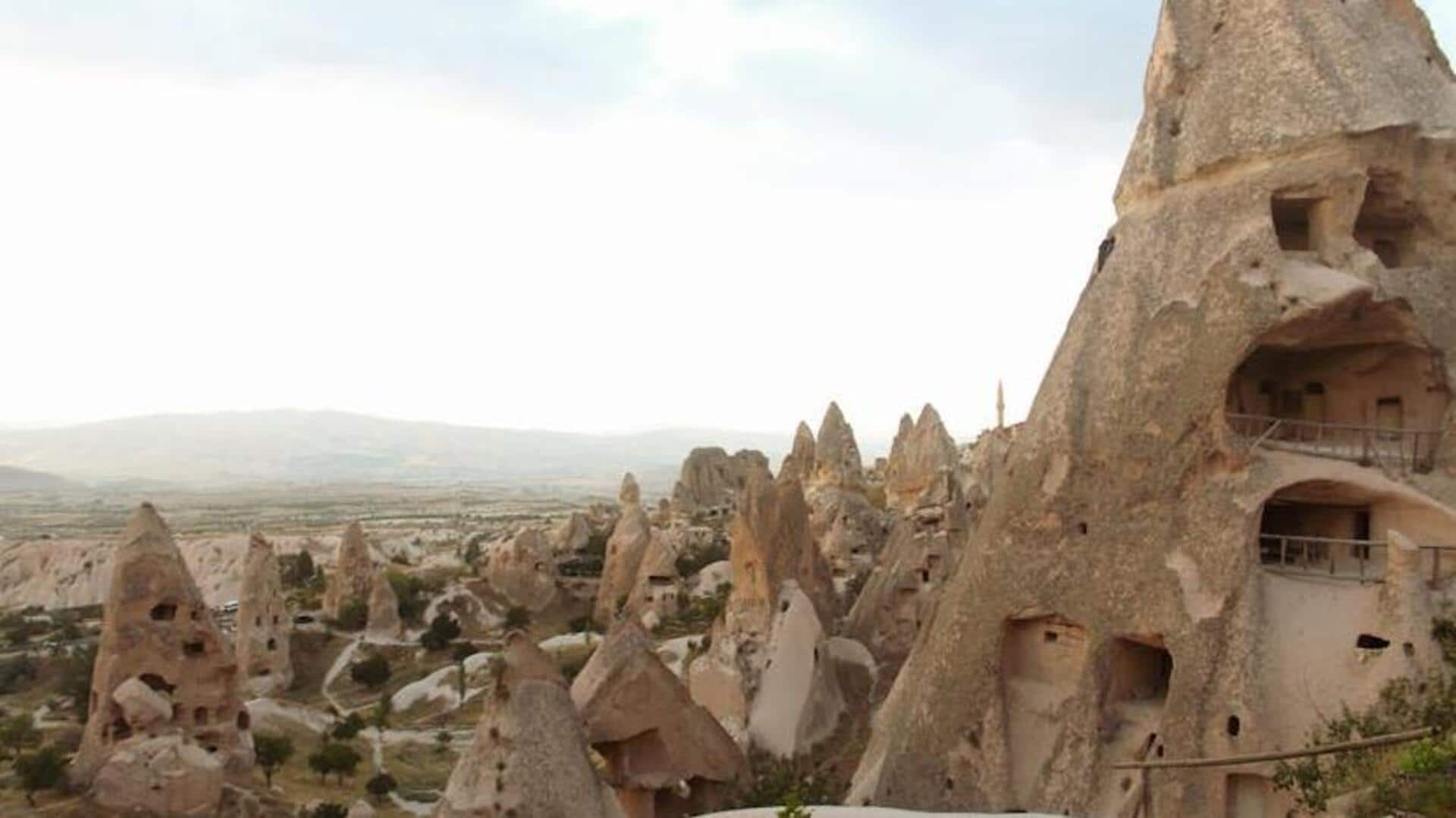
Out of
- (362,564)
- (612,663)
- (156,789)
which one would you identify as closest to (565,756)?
(612,663)

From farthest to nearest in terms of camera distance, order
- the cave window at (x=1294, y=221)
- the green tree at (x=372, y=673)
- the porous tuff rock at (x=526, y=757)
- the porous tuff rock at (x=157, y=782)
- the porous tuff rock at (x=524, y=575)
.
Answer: the porous tuff rock at (x=524, y=575)
the green tree at (x=372, y=673)
the porous tuff rock at (x=157, y=782)
the cave window at (x=1294, y=221)
the porous tuff rock at (x=526, y=757)

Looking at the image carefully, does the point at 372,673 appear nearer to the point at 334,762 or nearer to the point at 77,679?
the point at 77,679

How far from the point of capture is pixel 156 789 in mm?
19062

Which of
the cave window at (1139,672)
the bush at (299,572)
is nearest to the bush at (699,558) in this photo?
the bush at (299,572)

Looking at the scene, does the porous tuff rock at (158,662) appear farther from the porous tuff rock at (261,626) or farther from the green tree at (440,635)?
the green tree at (440,635)

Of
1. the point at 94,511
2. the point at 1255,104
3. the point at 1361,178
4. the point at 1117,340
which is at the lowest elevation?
the point at 94,511

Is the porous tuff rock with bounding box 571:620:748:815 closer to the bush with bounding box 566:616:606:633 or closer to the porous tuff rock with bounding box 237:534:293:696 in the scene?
the porous tuff rock with bounding box 237:534:293:696

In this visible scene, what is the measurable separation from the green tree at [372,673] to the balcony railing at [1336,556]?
87.8 ft

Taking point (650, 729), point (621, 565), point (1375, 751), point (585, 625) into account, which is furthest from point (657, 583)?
point (1375, 751)

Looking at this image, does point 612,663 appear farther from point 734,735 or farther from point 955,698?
point 734,735

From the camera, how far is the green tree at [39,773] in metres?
20.0

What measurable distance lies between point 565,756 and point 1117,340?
9.30 metres

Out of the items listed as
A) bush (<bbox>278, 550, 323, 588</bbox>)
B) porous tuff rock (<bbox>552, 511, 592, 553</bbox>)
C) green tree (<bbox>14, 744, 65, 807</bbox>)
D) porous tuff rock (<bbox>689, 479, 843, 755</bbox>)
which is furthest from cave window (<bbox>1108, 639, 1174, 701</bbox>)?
bush (<bbox>278, 550, 323, 588</bbox>)

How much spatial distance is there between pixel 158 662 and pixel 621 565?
24773 millimetres
